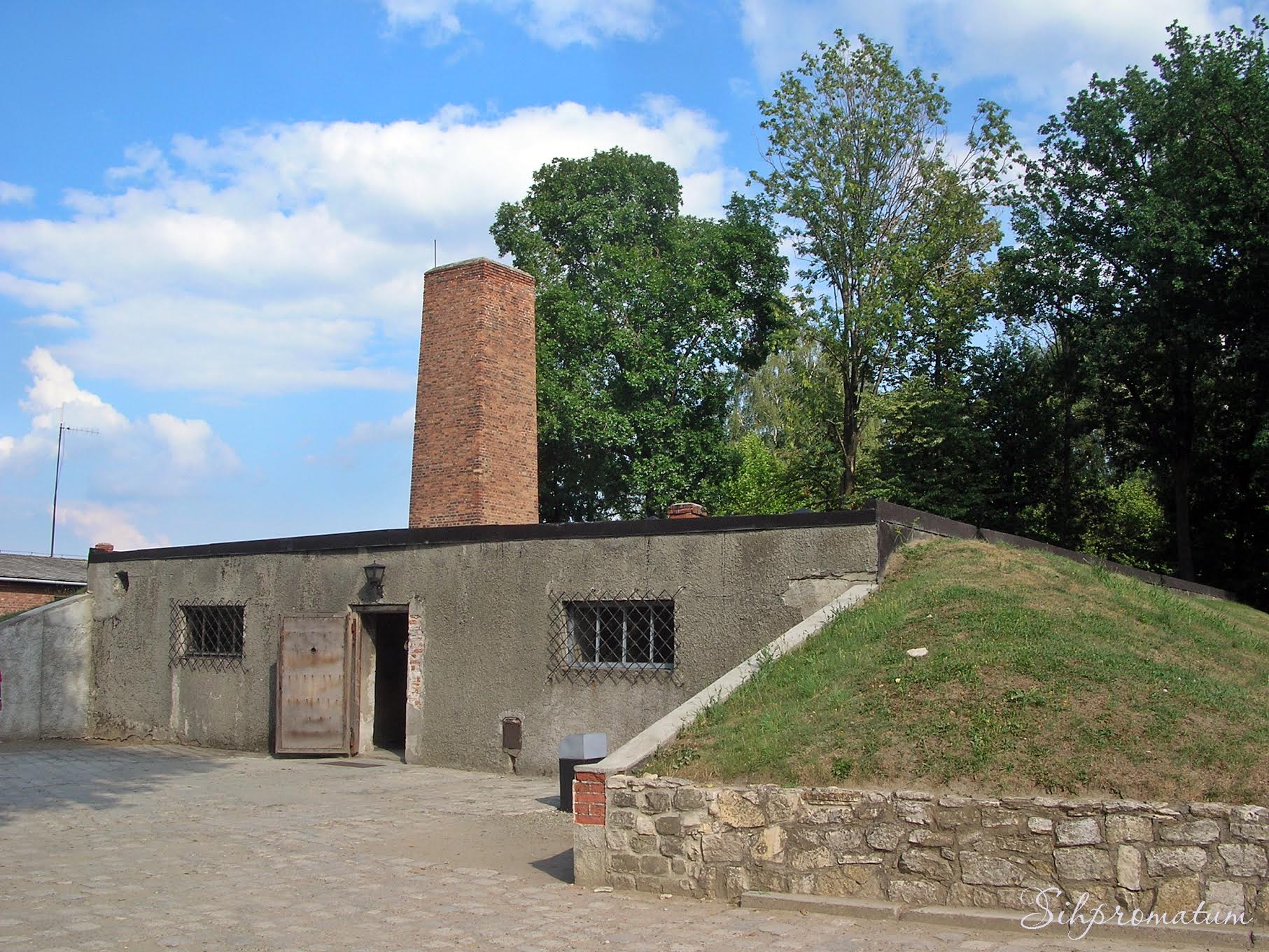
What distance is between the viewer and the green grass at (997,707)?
638cm

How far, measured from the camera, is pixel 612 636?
1201 cm

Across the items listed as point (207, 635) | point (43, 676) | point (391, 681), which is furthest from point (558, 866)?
point (43, 676)

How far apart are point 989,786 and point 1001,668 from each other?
4.32 ft

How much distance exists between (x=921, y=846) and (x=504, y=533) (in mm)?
7285

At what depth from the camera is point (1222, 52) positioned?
81.8 ft

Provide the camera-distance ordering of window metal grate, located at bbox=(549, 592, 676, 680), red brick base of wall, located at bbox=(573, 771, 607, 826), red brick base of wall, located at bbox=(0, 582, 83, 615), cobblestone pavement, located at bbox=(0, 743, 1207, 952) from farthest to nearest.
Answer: red brick base of wall, located at bbox=(0, 582, 83, 615), window metal grate, located at bbox=(549, 592, 676, 680), red brick base of wall, located at bbox=(573, 771, 607, 826), cobblestone pavement, located at bbox=(0, 743, 1207, 952)

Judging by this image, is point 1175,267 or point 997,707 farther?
point 1175,267

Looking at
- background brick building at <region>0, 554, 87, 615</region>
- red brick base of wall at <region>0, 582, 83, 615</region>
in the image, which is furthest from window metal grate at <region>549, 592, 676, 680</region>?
red brick base of wall at <region>0, 582, 83, 615</region>

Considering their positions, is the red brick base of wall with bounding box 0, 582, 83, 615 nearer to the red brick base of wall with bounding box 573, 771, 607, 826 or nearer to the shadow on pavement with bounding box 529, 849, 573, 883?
the shadow on pavement with bounding box 529, 849, 573, 883

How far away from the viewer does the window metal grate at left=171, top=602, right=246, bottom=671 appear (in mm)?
15219

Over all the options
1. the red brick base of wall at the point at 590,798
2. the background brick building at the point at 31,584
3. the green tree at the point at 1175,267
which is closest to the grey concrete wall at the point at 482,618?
the red brick base of wall at the point at 590,798

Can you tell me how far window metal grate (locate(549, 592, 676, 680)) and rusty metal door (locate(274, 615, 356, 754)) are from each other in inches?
134

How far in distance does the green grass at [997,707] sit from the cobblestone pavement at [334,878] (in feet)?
3.16

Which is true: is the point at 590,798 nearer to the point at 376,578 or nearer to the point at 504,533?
the point at 504,533
